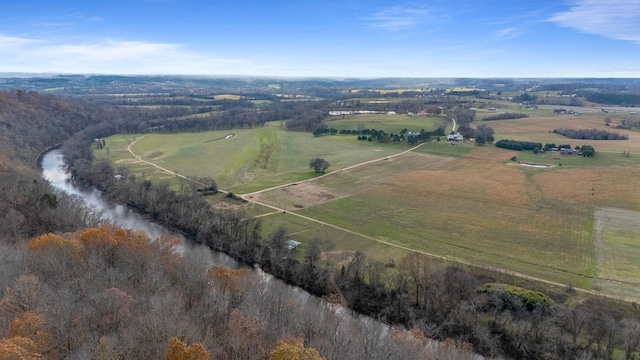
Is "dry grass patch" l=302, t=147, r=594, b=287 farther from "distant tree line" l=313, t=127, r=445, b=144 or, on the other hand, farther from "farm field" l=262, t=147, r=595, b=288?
"distant tree line" l=313, t=127, r=445, b=144

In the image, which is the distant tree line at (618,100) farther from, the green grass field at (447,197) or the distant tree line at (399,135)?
the distant tree line at (399,135)

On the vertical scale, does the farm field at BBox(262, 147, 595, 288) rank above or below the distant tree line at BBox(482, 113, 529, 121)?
below

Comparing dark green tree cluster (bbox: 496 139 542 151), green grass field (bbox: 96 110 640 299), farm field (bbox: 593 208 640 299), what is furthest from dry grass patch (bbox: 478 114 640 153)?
farm field (bbox: 593 208 640 299)

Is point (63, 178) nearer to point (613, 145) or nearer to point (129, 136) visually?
point (129, 136)

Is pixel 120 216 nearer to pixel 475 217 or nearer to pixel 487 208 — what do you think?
pixel 475 217

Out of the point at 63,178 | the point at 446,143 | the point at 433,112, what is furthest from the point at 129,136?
the point at 433,112

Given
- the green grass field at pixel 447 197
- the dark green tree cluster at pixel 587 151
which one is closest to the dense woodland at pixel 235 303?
the green grass field at pixel 447 197

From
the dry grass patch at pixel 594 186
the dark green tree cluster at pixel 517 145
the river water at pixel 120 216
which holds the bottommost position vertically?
the river water at pixel 120 216
